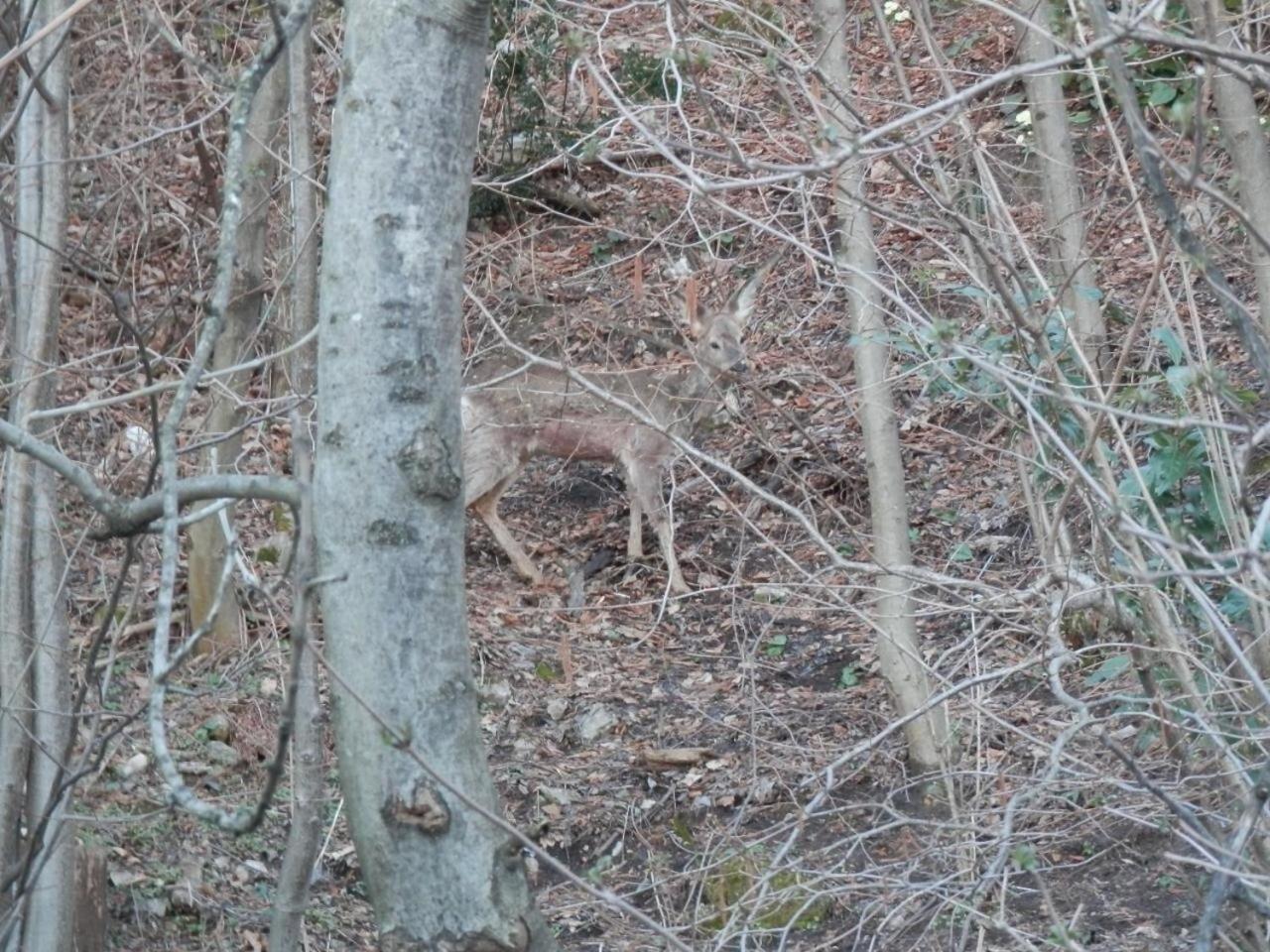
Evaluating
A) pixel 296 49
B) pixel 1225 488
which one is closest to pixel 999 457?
pixel 1225 488

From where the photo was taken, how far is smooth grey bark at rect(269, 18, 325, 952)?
217 cm

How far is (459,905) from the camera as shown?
7.41ft

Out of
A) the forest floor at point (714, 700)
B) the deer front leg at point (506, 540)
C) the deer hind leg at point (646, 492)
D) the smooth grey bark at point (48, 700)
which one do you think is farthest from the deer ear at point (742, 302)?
the smooth grey bark at point (48, 700)

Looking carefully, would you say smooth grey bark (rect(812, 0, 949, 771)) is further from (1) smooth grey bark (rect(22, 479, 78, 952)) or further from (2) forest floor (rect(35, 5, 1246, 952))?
(1) smooth grey bark (rect(22, 479, 78, 952))

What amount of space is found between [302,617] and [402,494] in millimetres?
314

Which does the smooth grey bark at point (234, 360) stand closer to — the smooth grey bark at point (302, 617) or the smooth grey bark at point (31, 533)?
the smooth grey bark at point (302, 617)

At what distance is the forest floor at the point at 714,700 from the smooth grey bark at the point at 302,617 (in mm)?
374

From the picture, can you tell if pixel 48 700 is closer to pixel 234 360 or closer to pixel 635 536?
pixel 234 360

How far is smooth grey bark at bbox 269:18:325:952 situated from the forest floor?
374mm

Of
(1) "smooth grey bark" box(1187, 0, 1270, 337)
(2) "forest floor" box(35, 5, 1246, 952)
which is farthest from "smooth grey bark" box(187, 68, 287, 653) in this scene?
(1) "smooth grey bark" box(1187, 0, 1270, 337)

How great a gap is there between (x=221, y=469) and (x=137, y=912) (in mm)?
2222

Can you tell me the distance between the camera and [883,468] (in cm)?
661

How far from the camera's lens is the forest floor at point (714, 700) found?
5.36 m

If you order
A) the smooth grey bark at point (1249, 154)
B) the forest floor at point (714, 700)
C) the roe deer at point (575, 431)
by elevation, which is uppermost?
the smooth grey bark at point (1249, 154)
